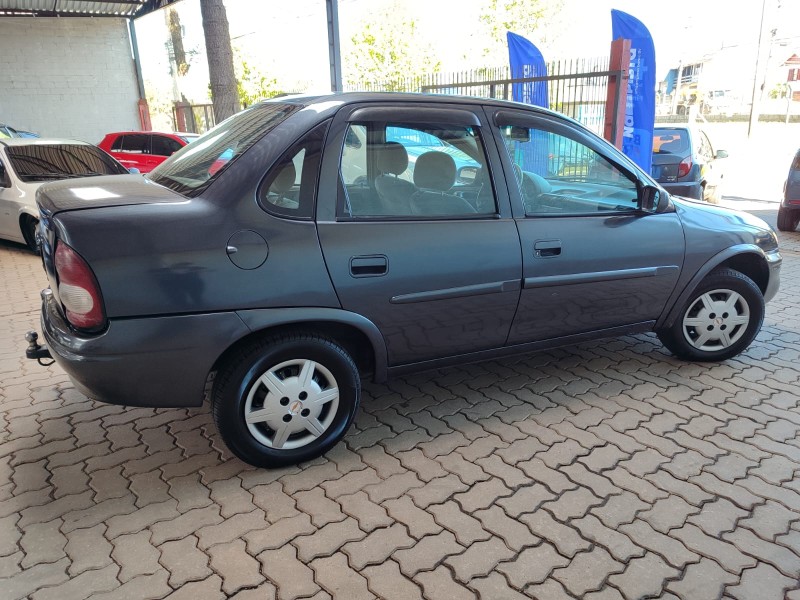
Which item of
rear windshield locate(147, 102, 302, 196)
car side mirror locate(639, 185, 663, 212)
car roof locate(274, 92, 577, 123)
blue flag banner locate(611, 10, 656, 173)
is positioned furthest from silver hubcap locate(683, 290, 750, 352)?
blue flag banner locate(611, 10, 656, 173)

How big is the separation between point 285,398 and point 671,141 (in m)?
8.78

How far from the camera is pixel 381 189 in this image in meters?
3.04

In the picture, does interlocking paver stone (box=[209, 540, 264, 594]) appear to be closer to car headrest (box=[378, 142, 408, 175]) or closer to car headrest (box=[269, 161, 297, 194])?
car headrest (box=[269, 161, 297, 194])

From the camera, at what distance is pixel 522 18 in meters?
28.3

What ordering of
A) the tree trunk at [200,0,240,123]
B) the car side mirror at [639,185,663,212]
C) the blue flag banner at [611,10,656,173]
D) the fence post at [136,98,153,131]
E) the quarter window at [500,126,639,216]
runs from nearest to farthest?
the quarter window at [500,126,639,216] → the car side mirror at [639,185,663,212] → the blue flag banner at [611,10,656,173] → the tree trunk at [200,0,240,123] → the fence post at [136,98,153,131]

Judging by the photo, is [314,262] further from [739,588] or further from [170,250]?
[739,588]

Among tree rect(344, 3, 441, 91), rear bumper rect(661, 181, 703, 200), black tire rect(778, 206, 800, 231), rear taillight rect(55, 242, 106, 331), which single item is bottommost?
black tire rect(778, 206, 800, 231)

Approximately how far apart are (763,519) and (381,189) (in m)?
2.28

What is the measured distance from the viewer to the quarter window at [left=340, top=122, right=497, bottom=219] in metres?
2.96

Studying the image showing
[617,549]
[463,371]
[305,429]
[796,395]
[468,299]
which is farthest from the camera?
[463,371]

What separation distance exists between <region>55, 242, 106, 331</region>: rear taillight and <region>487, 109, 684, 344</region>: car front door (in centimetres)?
209

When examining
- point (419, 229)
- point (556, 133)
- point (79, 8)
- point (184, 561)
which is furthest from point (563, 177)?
point (79, 8)

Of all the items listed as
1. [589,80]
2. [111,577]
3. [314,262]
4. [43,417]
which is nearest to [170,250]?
[314,262]

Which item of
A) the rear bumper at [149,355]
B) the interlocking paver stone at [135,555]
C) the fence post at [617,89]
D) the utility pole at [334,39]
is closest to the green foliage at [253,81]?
the utility pole at [334,39]
